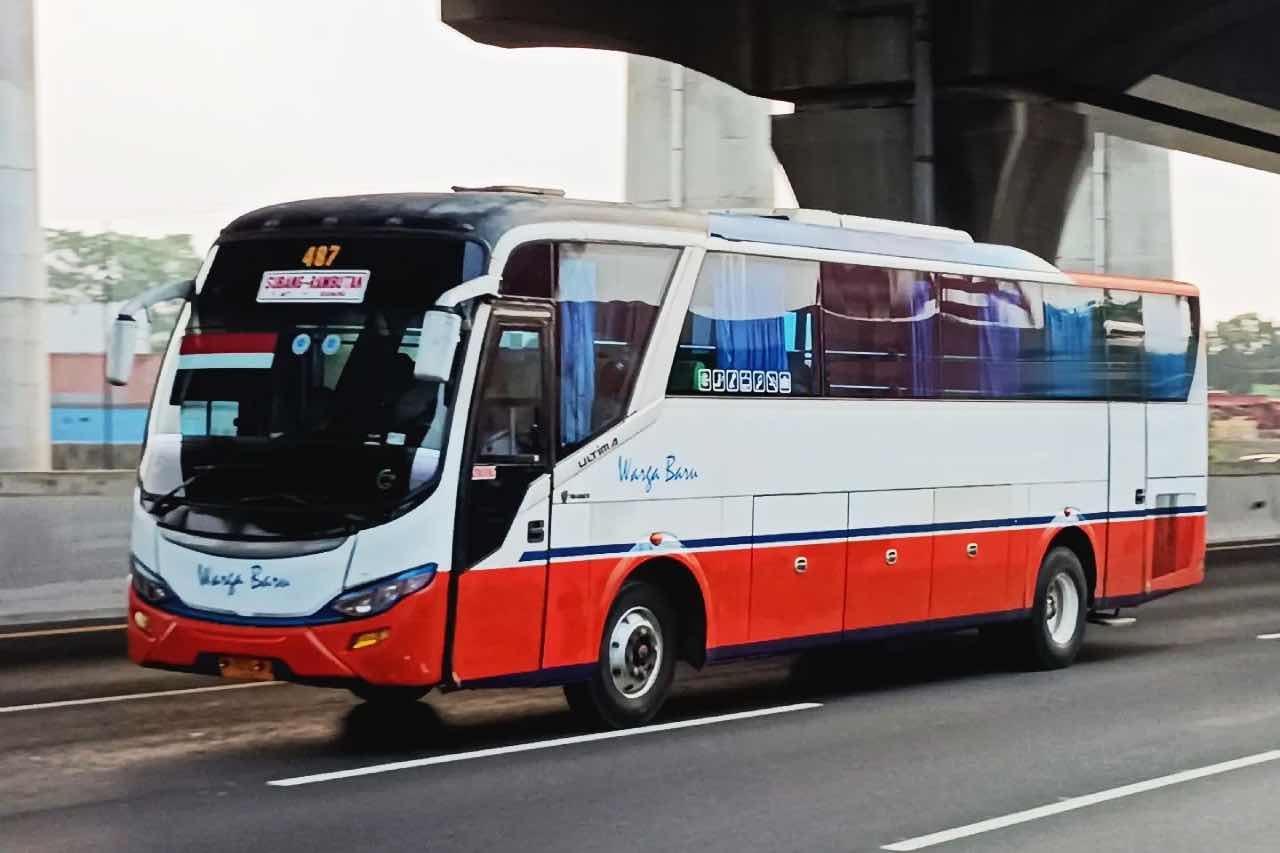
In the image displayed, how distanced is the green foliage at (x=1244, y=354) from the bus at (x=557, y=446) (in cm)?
3680

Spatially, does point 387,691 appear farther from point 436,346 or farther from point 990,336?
point 990,336

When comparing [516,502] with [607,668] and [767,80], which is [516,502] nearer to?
[607,668]

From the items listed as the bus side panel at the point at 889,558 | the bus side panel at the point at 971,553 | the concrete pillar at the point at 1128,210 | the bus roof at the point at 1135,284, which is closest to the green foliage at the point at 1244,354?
the concrete pillar at the point at 1128,210

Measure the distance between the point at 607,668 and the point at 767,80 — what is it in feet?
49.7

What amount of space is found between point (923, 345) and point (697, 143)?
24163 millimetres

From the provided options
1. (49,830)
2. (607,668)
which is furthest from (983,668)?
(49,830)

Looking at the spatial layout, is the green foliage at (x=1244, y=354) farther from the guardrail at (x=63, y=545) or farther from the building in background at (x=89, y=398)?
the guardrail at (x=63, y=545)

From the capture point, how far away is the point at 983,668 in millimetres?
16250

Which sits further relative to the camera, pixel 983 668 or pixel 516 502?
pixel 983 668

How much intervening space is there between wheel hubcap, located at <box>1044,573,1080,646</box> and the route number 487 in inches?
273

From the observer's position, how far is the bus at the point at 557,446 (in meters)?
11.0

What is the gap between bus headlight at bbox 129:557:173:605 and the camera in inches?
447

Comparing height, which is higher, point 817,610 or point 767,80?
point 767,80

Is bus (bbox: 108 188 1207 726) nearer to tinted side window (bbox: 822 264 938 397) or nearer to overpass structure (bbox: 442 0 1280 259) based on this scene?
tinted side window (bbox: 822 264 938 397)
